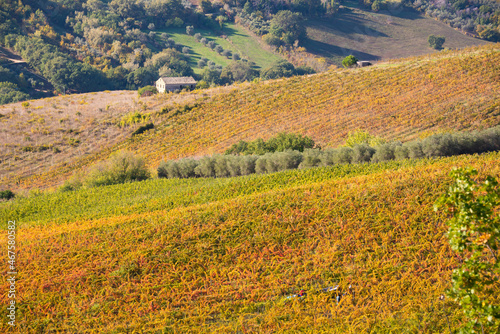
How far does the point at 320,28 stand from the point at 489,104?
143 metres

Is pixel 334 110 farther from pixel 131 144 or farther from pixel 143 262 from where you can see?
pixel 143 262

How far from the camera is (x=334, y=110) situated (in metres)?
57.5

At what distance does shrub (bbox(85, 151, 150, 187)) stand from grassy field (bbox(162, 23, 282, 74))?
11639 cm

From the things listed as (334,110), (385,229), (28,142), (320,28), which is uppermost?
(320,28)

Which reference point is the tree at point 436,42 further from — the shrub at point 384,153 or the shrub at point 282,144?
the shrub at point 384,153

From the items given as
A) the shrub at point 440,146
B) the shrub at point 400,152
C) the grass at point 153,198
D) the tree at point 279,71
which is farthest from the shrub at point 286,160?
the tree at point 279,71

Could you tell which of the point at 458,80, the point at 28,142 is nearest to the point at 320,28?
the point at 458,80

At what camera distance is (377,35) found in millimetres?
165625

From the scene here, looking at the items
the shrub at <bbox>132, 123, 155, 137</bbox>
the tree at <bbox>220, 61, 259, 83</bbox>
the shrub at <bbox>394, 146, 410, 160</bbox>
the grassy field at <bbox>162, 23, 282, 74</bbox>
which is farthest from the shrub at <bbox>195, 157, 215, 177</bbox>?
the grassy field at <bbox>162, 23, 282, 74</bbox>

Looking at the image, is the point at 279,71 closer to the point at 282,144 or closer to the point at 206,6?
the point at 206,6

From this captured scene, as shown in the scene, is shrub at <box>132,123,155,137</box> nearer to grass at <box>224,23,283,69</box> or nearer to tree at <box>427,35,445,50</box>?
grass at <box>224,23,283,69</box>

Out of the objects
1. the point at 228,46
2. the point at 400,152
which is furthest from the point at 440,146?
the point at 228,46

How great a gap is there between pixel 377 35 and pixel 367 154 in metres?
155

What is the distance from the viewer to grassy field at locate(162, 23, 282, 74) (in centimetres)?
15300
